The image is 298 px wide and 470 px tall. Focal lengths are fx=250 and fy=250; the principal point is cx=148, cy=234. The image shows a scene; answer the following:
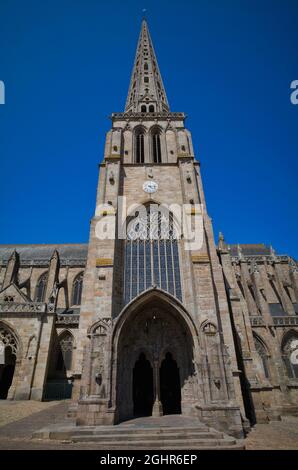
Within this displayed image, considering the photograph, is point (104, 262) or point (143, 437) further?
point (104, 262)

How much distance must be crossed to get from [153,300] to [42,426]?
6174 mm

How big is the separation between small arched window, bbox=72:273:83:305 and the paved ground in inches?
457

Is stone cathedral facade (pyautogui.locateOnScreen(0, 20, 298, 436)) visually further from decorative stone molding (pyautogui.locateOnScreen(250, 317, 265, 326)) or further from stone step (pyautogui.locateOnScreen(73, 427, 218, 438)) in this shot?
stone step (pyautogui.locateOnScreen(73, 427, 218, 438))

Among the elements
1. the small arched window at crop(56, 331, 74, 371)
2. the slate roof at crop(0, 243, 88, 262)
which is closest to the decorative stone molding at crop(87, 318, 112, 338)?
the small arched window at crop(56, 331, 74, 371)

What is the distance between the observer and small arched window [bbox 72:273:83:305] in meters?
24.7

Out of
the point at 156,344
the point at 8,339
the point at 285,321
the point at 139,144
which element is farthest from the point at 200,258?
the point at 8,339

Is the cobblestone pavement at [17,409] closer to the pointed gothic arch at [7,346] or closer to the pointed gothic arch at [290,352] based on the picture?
the pointed gothic arch at [7,346]

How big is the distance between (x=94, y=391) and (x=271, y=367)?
1480 centimetres

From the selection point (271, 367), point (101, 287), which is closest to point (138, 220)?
point (101, 287)

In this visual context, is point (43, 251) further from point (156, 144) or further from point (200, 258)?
point (200, 258)

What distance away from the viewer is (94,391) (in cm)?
917

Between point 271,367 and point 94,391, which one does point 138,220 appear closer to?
point 94,391

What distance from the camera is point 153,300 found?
1179cm

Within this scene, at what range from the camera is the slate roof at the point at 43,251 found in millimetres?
30609
